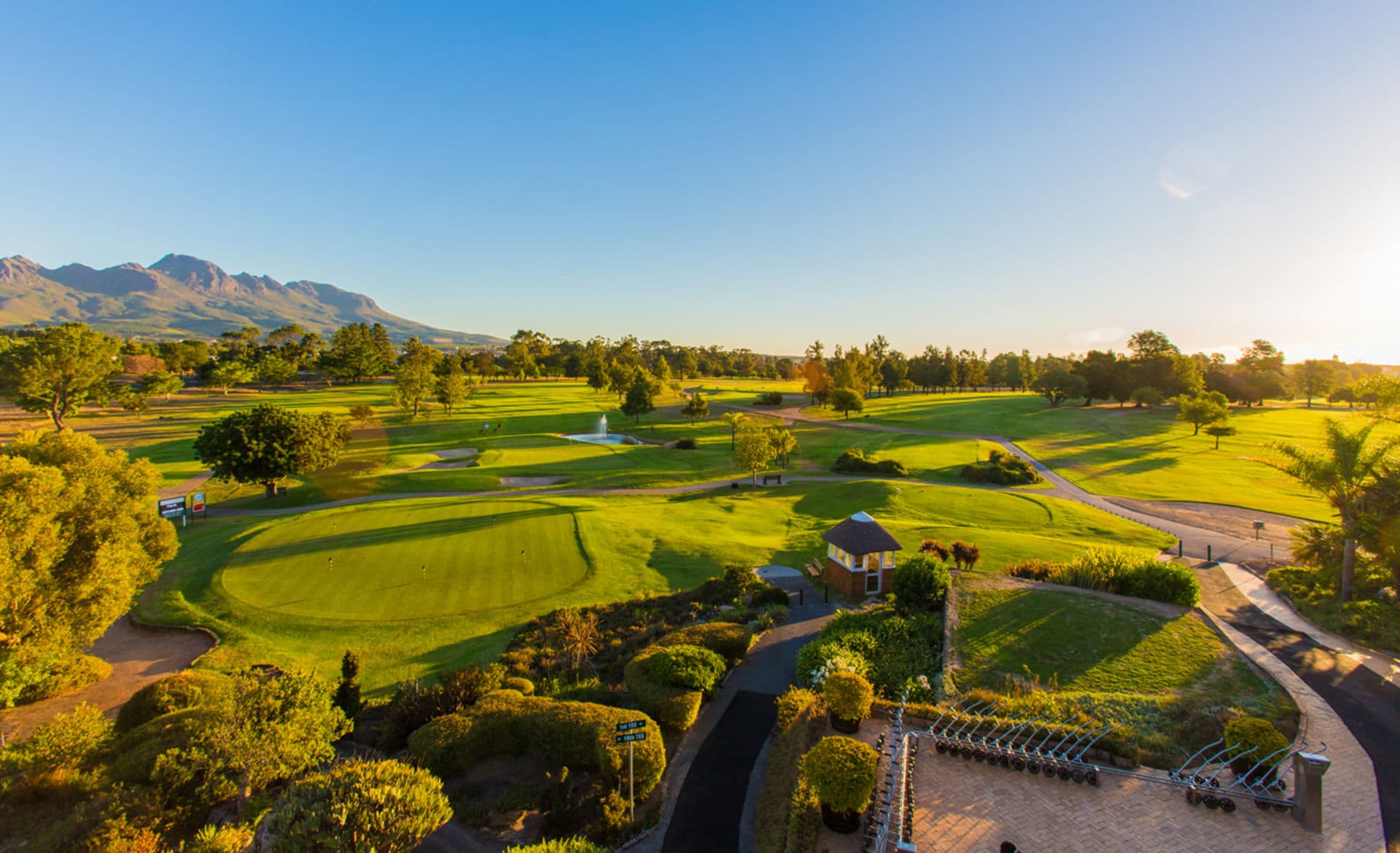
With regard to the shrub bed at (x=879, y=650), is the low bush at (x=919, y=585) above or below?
above

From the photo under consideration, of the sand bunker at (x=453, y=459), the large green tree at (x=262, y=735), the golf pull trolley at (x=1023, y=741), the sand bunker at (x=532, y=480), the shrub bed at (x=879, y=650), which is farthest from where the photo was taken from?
the sand bunker at (x=453, y=459)

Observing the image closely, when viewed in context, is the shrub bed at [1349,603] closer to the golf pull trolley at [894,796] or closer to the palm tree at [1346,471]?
the palm tree at [1346,471]

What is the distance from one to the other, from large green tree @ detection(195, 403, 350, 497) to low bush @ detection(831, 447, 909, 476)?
51165mm

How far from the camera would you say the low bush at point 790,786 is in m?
11.6

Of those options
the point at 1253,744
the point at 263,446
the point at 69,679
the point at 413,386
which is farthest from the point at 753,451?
the point at 413,386

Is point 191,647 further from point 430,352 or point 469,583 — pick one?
point 430,352

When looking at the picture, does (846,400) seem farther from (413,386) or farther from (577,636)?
(577,636)

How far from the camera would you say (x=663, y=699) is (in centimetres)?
1628

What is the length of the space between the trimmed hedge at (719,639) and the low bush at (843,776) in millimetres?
7764

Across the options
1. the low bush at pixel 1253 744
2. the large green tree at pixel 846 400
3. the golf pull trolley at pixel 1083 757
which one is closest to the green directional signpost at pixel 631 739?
the golf pull trolley at pixel 1083 757

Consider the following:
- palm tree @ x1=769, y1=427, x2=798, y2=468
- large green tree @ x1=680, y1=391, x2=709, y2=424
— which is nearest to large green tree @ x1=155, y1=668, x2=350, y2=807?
palm tree @ x1=769, y1=427, x2=798, y2=468

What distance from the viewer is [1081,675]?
17812 millimetres

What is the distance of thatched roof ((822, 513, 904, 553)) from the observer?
26547mm

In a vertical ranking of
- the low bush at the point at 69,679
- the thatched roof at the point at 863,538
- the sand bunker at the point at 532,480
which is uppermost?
the thatched roof at the point at 863,538
